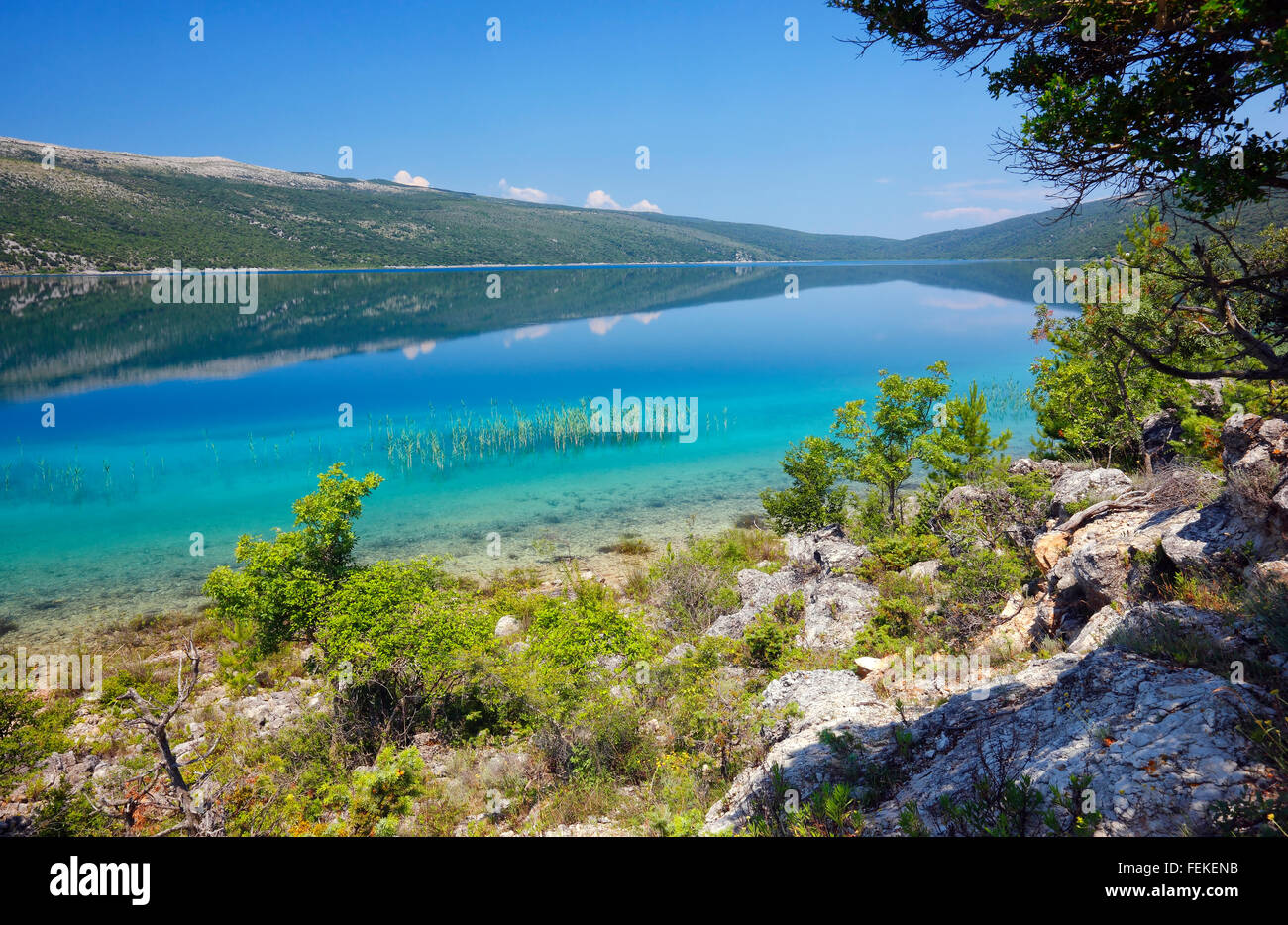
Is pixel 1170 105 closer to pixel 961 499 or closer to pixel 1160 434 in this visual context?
pixel 961 499

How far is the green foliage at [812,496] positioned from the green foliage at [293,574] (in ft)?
47.4

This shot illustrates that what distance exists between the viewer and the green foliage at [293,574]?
13.7 meters

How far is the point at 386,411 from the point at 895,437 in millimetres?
37369

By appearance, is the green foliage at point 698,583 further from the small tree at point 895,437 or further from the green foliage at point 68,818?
the green foliage at point 68,818

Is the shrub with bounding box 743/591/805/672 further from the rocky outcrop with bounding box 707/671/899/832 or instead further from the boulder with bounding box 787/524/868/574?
the boulder with bounding box 787/524/868/574

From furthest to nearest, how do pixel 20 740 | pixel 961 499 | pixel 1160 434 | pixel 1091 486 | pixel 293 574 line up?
pixel 1160 434 → pixel 961 499 → pixel 1091 486 → pixel 293 574 → pixel 20 740

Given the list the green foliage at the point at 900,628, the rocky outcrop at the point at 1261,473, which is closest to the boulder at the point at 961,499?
the green foliage at the point at 900,628

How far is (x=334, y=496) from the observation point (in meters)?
A: 14.9

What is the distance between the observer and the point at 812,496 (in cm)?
2283

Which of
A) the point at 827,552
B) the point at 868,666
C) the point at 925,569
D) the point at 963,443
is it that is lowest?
the point at 868,666

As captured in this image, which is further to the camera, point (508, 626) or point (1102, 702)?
point (508, 626)

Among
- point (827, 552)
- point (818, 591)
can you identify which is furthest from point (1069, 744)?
point (827, 552)
